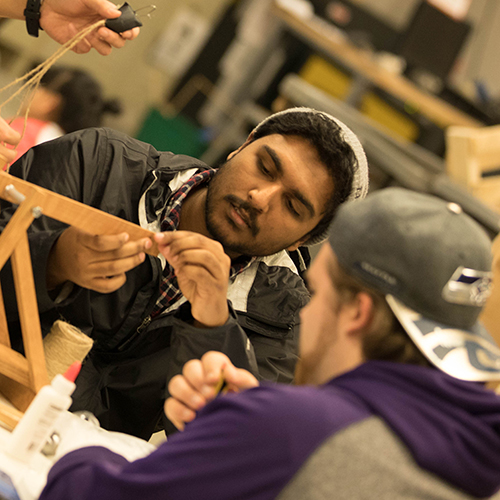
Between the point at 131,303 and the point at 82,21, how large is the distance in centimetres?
74

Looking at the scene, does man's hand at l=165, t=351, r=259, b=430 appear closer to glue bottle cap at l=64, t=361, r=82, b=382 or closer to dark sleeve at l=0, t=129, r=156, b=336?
glue bottle cap at l=64, t=361, r=82, b=382

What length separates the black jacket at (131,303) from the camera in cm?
140

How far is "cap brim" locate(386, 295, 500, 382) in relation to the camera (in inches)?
28.6

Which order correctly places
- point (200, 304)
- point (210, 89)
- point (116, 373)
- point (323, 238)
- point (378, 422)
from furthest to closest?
point (210, 89), point (323, 238), point (116, 373), point (200, 304), point (378, 422)

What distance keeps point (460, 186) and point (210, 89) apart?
2602 mm

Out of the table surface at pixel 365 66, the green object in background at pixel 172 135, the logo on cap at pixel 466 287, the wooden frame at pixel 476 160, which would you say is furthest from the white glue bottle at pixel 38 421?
the green object in background at pixel 172 135

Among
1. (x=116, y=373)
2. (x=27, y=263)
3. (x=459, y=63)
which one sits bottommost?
(x=116, y=373)

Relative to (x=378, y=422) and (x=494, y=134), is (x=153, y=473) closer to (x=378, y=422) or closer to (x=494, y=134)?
(x=378, y=422)

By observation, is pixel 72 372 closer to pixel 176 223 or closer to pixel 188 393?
pixel 188 393

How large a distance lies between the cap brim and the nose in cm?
73

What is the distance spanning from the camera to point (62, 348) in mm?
1192

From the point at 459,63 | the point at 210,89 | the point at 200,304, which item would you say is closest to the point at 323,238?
the point at 200,304

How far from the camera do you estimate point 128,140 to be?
1.54m

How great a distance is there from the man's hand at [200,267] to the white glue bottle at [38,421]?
337mm
